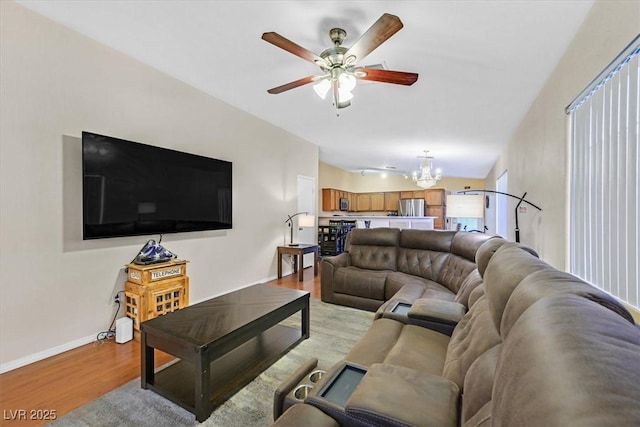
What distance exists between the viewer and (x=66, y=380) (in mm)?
2006

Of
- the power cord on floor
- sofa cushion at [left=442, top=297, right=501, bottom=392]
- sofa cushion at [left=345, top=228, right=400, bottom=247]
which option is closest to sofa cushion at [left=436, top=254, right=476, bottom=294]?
sofa cushion at [left=345, top=228, right=400, bottom=247]

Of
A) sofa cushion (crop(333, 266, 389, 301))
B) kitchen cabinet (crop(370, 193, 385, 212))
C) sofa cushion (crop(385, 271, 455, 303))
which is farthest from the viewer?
kitchen cabinet (crop(370, 193, 385, 212))

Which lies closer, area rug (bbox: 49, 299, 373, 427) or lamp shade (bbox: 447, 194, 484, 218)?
area rug (bbox: 49, 299, 373, 427)

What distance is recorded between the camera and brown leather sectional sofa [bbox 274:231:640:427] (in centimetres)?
39

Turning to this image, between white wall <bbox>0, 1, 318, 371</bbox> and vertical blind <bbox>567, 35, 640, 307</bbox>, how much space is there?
3.70 metres

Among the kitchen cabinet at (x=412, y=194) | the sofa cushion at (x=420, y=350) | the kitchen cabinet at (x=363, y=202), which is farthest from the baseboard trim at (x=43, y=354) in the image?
the kitchen cabinet at (x=412, y=194)

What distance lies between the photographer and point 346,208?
31.7 ft

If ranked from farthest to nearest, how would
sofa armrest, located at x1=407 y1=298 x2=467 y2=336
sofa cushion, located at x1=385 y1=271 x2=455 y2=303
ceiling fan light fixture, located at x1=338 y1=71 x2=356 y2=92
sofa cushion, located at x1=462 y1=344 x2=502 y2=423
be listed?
sofa cushion, located at x1=385 y1=271 x2=455 y2=303, ceiling fan light fixture, located at x1=338 y1=71 x2=356 y2=92, sofa armrest, located at x1=407 y1=298 x2=467 y2=336, sofa cushion, located at x1=462 y1=344 x2=502 y2=423

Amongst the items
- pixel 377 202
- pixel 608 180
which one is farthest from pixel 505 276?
pixel 377 202

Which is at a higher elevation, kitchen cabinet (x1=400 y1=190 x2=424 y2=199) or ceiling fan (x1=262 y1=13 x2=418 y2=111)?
ceiling fan (x1=262 y1=13 x2=418 y2=111)

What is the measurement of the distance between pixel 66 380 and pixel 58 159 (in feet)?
5.67

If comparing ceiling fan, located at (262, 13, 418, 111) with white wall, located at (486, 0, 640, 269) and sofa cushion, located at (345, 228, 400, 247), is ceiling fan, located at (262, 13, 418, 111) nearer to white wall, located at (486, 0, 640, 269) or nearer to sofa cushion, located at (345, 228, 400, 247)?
white wall, located at (486, 0, 640, 269)

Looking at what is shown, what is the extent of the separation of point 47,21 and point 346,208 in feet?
26.7

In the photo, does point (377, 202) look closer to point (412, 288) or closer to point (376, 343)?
point (412, 288)
